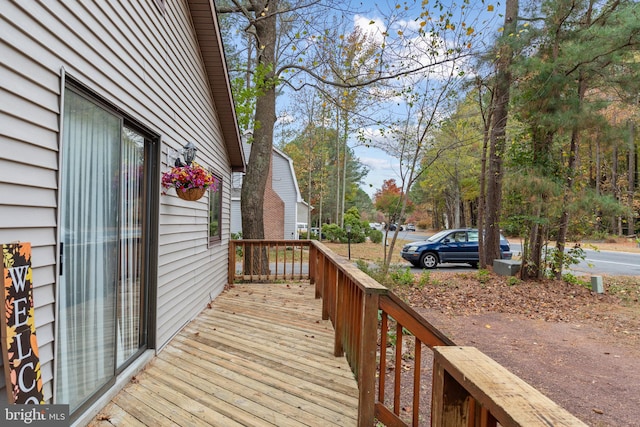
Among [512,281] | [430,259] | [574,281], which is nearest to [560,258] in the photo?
[574,281]

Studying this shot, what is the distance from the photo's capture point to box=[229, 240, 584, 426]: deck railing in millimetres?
920

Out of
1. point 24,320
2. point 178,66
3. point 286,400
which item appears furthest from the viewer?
point 178,66

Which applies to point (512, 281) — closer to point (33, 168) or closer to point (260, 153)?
point (260, 153)

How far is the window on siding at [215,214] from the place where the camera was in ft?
19.2

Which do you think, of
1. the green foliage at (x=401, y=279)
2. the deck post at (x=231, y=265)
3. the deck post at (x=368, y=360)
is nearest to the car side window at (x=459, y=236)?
the green foliage at (x=401, y=279)

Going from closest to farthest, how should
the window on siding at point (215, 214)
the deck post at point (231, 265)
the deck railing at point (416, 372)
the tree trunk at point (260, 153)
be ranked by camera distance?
the deck railing at point (416, 372)
the window on siding at point (215, 214)
the deck post at point (231, 265)
the tree trunk at point (260, 153)

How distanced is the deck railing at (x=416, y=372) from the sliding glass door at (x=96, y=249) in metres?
1.66

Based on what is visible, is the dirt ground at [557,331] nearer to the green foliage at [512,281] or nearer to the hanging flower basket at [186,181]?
the green foliage at [512,281]

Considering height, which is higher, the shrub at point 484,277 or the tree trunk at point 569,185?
the tree trunk at point 569,185

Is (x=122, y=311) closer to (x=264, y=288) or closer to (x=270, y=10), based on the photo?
(x=264, y=288)

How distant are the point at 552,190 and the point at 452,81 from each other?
2973 millimetres

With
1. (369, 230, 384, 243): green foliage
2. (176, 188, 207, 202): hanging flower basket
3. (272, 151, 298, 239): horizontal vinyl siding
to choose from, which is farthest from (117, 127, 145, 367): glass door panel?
(369, 230, 384, 243): green foliage

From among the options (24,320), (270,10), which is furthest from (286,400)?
(270,10)

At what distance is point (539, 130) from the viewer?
804 centimetres
